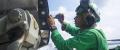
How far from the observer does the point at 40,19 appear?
10.6 feet

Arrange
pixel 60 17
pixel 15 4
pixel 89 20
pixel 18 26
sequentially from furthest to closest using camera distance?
pixel 60 17
pixel 89 20
pixel 15 4
pixel 18 26

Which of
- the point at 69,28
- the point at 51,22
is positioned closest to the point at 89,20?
the point at 51,22

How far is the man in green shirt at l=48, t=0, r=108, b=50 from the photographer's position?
3.64m

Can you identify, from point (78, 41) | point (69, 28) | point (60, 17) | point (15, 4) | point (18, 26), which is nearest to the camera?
point (18, 26)

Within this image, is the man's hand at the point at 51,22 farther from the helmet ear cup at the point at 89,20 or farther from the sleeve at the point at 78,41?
the helmet ear cup at the point at 89,20

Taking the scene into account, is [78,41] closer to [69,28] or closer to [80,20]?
[80,20]

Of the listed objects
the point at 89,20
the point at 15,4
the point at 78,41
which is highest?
the point at 15,4

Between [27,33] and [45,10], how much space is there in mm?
736

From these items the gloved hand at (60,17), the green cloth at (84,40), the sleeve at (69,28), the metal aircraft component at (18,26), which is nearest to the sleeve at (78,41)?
the green cloth at (84,40)

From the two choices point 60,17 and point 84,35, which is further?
point 60,17

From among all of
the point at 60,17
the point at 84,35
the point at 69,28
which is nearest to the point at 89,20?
the point at 84,35

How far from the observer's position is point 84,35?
12.0 feet

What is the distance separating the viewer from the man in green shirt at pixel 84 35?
3.64 metres

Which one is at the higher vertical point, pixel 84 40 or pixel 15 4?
pixel 15 4
